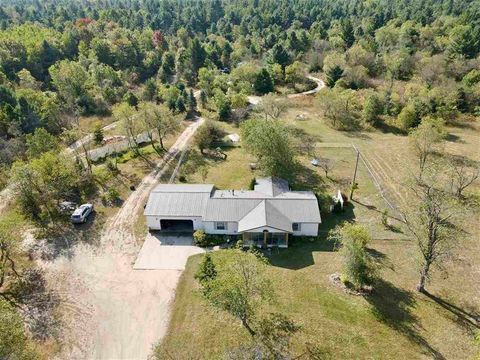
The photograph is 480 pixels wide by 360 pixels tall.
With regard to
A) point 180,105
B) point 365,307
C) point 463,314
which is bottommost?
point 463,314

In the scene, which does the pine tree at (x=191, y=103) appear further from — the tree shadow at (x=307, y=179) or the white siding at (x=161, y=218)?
the white siding at (x=161, y=218)

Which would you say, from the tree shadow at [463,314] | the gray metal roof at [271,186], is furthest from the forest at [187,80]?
the tree shadow at [463,314]

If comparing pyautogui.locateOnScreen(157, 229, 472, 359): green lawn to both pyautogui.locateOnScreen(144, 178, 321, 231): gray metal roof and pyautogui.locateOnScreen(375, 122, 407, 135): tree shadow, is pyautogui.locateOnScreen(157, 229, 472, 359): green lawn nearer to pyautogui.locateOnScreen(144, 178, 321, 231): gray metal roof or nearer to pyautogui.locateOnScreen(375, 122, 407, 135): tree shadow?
pyautogui.locateOnScreen(144, 178, 321, 231): gray metal roof

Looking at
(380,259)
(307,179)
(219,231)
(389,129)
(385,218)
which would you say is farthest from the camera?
(389,129)

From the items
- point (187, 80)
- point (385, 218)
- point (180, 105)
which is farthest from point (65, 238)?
point (187, 80)

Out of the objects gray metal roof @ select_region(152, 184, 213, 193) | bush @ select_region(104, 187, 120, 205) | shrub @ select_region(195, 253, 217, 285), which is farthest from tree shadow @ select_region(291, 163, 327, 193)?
bush @ select_region(104, 187, 120, 205)

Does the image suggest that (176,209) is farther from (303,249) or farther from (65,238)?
(303,249)

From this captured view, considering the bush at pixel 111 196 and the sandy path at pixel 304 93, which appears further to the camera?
Result: the sandy path at pixel 304 93
